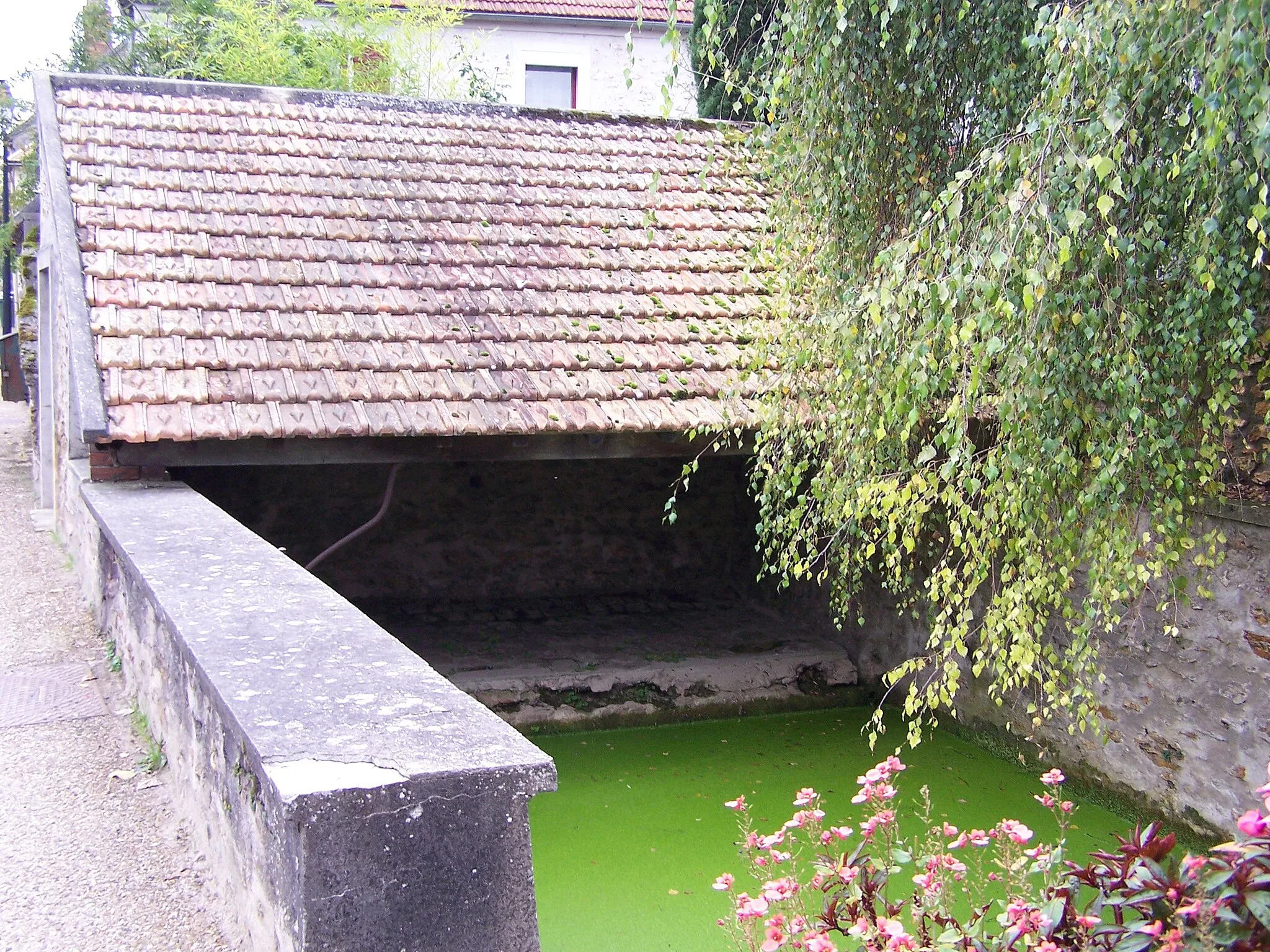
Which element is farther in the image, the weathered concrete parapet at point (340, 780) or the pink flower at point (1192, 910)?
the weathered concrete parapet at point (340, 780)

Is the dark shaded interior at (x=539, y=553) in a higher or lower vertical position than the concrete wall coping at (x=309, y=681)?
lower

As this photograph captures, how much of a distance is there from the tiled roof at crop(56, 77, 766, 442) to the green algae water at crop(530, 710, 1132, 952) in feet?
6.30

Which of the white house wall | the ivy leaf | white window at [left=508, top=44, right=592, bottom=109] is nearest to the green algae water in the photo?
the ivy leaf

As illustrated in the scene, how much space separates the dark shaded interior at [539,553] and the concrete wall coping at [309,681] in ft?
12.3

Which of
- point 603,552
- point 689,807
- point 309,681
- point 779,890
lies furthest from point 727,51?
point 779,890

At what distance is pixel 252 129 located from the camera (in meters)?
6.59

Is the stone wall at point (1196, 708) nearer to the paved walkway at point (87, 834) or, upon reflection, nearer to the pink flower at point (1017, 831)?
the pink flower at point (1017, 831)

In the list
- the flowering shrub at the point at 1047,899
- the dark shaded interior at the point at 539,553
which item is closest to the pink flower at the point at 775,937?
the flowering shrub at the point at 1047,899

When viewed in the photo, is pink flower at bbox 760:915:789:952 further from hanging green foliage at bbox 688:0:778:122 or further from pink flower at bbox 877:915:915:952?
hanging green foliage at bbox 688:0:778:122

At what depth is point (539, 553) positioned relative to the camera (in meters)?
7.93

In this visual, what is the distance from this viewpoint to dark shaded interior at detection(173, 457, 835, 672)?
713 centimetres

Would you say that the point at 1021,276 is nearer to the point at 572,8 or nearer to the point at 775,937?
the point at 775,937

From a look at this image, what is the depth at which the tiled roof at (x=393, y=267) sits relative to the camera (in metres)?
4.71

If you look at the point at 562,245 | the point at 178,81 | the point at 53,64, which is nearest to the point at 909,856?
the point at 562,245
